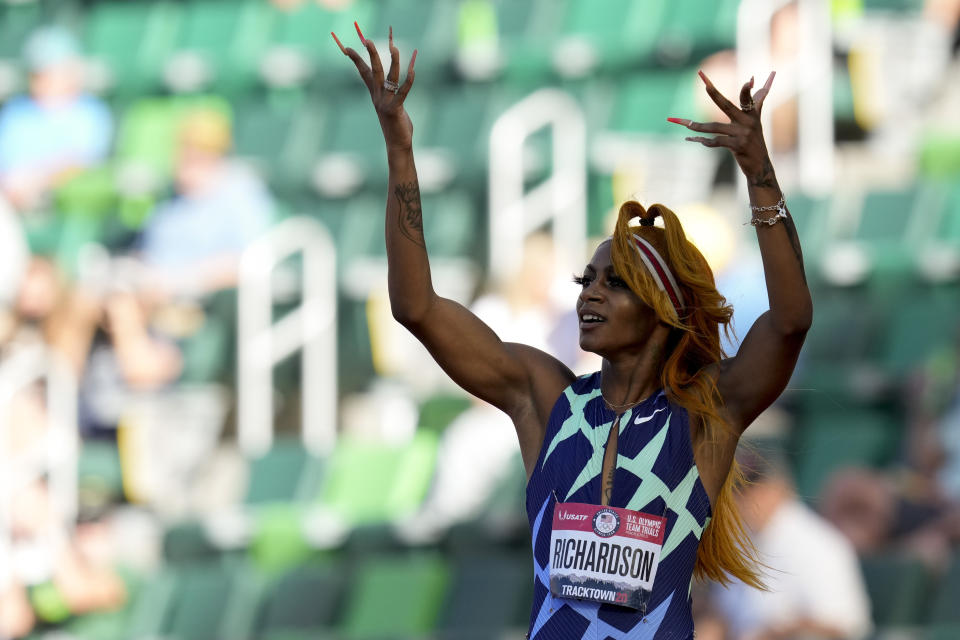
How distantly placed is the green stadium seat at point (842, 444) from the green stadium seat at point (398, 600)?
167cm

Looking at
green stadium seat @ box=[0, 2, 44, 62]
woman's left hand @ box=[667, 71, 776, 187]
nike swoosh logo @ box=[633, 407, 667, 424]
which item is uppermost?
green stadium seat @ box=[0, 2, 44, 62]

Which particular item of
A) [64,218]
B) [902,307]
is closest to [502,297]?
[902,307]

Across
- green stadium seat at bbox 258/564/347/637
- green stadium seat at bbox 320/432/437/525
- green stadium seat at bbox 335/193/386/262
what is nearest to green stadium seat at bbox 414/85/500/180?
green stadium seat at bbox 335/193/386/262

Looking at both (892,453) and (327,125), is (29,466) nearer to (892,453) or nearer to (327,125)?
(327,125)

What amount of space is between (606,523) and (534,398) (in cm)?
37

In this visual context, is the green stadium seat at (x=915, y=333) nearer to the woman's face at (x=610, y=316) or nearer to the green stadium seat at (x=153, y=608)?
the green stadium seat at (x=153, y=608)

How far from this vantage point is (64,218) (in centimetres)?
1046

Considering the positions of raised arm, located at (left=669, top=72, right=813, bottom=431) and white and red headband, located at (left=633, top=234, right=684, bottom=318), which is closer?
raised arm, located at (left=669, top=72, right=813, bottom=431)

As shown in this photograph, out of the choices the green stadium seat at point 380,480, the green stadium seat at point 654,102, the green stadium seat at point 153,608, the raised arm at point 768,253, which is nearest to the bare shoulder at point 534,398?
the raised arm at point 768,253

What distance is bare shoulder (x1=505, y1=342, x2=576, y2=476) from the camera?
3.25 meters

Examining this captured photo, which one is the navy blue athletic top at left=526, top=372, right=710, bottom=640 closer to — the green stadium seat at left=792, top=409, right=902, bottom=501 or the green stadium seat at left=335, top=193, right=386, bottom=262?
the green stadium seat at left=792, top=409, right=902, bottom=501

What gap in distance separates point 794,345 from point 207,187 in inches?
269

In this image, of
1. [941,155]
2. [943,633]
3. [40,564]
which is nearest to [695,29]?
[941,155]

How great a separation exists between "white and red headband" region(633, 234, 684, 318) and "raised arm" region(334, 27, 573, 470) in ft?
0.94
